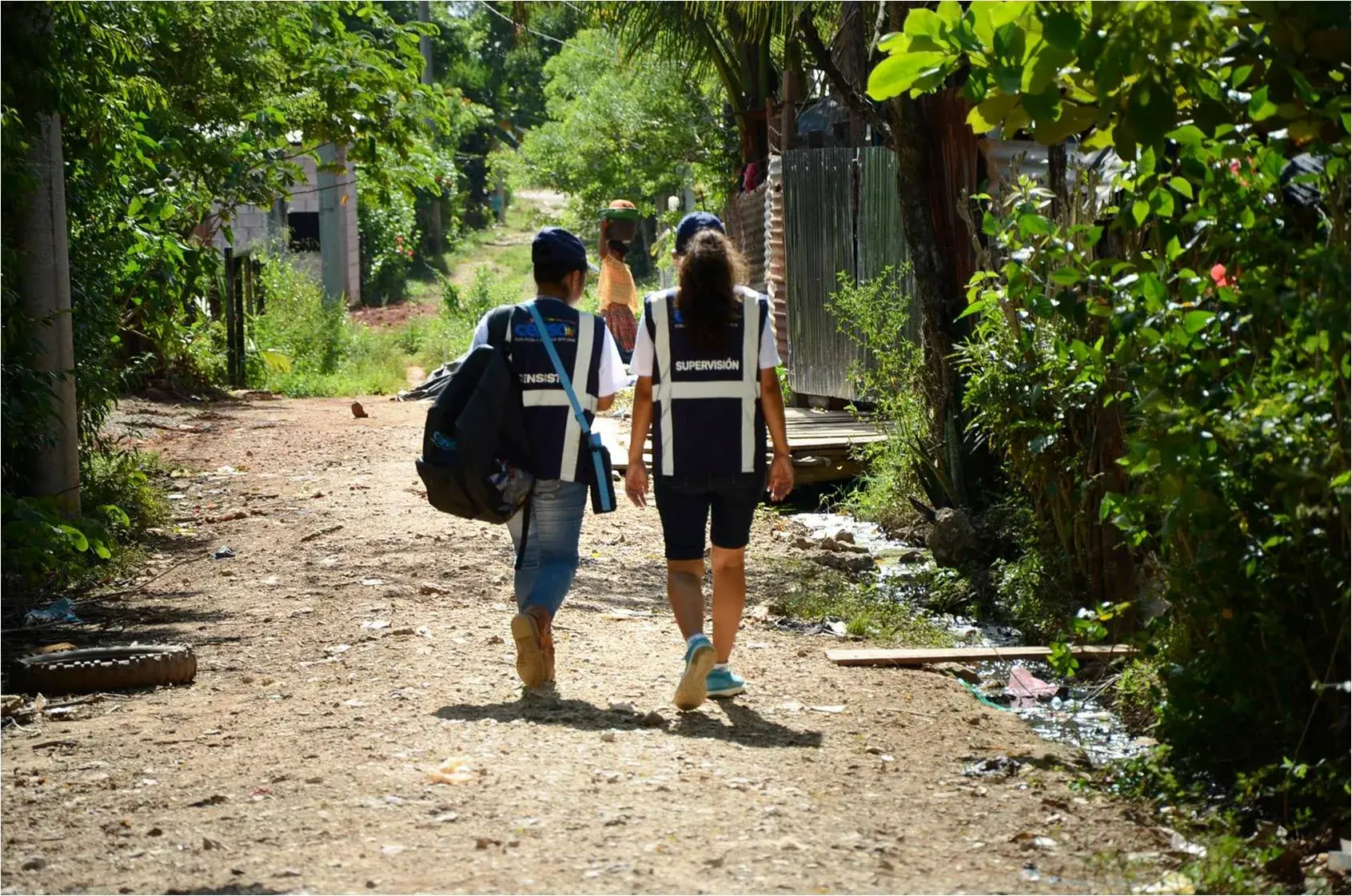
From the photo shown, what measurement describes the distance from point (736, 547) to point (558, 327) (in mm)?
1004

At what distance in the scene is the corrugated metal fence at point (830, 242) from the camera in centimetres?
1175

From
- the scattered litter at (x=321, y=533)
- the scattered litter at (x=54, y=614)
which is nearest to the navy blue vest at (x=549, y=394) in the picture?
the scattered litter at (x=54, y=614)

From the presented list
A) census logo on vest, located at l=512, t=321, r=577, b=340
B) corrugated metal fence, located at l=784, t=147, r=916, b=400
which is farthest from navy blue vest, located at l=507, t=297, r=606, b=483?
corrugated metal fence, located at l=784, t=147, r=916, b=400

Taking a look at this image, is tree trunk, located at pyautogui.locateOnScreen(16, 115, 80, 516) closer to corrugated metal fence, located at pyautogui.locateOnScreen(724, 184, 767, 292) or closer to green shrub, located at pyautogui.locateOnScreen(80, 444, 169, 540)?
green shrub, located at pyautogui.locateOnScreen(80, 444, 169, 540)

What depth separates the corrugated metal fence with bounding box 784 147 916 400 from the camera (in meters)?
11.8

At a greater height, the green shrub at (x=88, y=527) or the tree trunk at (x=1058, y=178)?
the tree trunk at (x=1058, y=178)

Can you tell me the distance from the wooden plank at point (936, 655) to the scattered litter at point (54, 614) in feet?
11.3

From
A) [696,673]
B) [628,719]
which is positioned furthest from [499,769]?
[696,673]

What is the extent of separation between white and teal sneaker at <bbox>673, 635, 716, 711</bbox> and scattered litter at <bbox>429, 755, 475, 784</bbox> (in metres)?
0.90

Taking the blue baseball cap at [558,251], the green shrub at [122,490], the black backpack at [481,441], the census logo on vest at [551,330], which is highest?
the blue baseball cap at [558,251]

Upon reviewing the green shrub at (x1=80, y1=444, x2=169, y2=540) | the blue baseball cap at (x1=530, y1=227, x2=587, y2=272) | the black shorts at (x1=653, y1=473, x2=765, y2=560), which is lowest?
the green shrub at (x1=80, y1=444, x2=169, y2=540)

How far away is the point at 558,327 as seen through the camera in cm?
553

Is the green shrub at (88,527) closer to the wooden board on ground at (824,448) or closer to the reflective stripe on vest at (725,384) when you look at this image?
the reflective stripe on vest at (725,384)

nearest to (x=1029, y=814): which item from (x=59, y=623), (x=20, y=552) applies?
(x=20, y=552)
